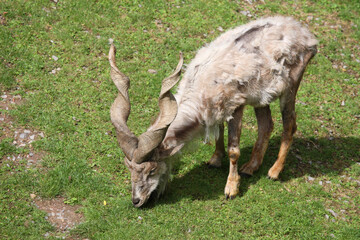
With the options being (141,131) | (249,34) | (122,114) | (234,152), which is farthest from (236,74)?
(141,131)

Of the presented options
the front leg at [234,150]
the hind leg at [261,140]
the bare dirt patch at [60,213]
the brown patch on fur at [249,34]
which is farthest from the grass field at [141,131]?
the brown patch on fur at [249,34]

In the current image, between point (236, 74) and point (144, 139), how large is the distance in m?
2.03

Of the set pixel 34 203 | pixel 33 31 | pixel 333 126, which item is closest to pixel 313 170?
pixel 333 126

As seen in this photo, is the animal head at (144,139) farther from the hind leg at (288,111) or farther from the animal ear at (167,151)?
the hind leg at (288,111)

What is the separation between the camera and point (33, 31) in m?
11.4

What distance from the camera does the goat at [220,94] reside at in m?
7.61

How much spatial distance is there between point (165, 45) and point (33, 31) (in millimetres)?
3292

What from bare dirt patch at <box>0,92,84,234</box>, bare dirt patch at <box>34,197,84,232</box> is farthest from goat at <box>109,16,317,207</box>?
bare dirt patch at <box>0,92,84,234</box>

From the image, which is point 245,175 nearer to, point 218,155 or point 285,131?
point 218,155

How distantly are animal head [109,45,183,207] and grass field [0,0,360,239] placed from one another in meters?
0.50

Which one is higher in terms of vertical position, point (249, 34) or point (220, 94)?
point (249, 34)

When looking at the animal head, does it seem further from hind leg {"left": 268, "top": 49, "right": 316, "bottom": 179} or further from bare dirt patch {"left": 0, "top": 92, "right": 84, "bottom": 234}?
hind leg {"left": 268, "top": 49, "right": 316, "bottom": 179}

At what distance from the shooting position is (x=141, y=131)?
9.73 m

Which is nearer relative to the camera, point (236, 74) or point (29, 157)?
point (236, 74)
